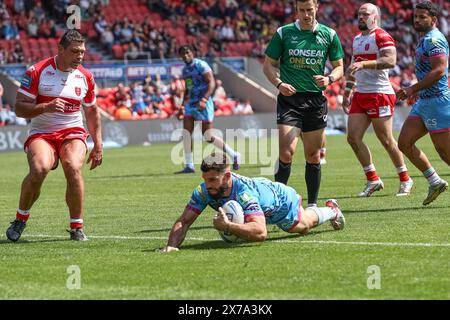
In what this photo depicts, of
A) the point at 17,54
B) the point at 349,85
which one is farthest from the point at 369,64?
the point at 17,54

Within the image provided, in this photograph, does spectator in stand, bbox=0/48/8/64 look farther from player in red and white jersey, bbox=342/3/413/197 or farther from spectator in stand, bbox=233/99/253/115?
player in red and white jersey, bbox=342/3/413/197

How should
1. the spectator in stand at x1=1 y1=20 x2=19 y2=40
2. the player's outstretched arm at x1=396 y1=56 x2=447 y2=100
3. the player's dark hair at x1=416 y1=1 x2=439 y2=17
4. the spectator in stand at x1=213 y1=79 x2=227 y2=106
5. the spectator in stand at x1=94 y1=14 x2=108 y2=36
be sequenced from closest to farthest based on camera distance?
1. the player's outstretched arm at x1=396 y1=56 x2=447 y2=100
2. the player's dark hair at x1=416 y1=1 x2=439 y2=17
3. the spectator in stand at x1=1 y1=20 x2=19 y2=40
4. the spectator in stand at x1=213 y1=79 x2=227 y2=106
5. the spectator in stand at x1=94 y1=14 x2=108 y2=36

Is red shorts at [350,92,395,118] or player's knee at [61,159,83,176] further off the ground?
red shorts at [350,92,395,118]

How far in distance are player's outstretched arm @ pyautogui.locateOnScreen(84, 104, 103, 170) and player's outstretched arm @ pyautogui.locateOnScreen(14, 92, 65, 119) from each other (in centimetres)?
67

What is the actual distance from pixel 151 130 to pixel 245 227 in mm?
24996

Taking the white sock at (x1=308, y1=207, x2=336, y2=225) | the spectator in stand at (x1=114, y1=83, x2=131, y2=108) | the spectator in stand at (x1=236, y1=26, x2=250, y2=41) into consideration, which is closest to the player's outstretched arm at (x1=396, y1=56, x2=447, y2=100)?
the white sock at (x1=308, y1=207, x2=336, y2=225)

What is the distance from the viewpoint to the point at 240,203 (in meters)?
9.44

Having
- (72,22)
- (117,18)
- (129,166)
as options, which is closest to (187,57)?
(129,166)

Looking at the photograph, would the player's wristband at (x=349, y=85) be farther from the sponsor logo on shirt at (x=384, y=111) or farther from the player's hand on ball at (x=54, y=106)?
the player's hand on ball at (x=54, y=106)

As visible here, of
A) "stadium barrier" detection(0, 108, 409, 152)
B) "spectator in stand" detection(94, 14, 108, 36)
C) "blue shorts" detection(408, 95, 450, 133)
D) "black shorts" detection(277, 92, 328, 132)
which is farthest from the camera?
"spectator in stand" detection(94, 14, 108, 36)

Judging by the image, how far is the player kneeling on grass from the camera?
9289mm

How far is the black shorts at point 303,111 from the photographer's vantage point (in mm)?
11945

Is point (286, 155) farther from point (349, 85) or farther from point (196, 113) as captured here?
point (196, 113)

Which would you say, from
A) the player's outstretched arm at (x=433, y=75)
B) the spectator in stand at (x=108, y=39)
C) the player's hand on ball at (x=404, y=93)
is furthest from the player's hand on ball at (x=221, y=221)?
the spectator in stand at (x=108, y=39)
